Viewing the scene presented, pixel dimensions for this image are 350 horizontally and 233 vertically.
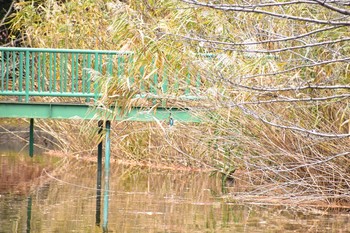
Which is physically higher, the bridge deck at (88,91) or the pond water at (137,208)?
the bridge deck at (88,91)

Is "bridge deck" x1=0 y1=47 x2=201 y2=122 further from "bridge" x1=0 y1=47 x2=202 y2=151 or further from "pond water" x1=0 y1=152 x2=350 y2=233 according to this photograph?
"pond water" x1=0 y1=152 x2=350 y2=233

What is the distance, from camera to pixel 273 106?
10641mm

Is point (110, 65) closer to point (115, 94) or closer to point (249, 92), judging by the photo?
point (115, 94)

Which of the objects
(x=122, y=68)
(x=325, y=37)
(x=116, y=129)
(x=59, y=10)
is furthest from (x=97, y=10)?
(x=325, y=37)

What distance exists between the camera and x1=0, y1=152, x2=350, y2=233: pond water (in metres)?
9.31

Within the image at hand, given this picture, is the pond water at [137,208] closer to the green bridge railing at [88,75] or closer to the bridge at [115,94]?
the bridge at [115,94]

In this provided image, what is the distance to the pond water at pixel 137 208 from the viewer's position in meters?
9.31

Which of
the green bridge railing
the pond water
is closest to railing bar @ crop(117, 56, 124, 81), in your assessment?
the green bridge railing

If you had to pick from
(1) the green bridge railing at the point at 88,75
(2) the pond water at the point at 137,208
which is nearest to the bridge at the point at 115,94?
(1) the green bridge railing at the point at 88,75

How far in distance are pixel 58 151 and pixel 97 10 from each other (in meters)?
2.35

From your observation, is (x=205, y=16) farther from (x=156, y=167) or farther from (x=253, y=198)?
(x=156, y=167)

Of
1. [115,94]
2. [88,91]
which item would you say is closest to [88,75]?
[88,91]

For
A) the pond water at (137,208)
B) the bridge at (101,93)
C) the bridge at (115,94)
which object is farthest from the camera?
the bridge at (101,93)

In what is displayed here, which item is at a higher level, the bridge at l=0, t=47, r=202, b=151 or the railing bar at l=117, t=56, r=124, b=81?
the railing bar at l=117, t=56, r=124, b=81
